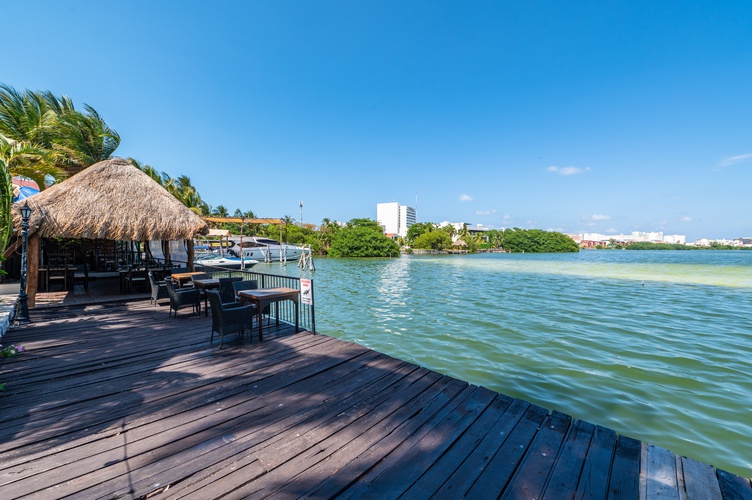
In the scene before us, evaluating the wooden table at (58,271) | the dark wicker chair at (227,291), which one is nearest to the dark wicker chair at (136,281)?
the wooden table at (58,271)

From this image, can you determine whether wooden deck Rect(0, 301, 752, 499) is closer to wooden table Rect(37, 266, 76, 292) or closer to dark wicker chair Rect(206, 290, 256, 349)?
dark wicker chair Rect(206, 290, 256, 349)

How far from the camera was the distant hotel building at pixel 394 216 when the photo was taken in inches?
6540

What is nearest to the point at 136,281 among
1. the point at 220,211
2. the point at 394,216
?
the point at 220,211

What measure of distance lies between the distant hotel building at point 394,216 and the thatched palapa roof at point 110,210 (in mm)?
153455

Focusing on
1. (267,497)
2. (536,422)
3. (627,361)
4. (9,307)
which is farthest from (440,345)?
(9,307)

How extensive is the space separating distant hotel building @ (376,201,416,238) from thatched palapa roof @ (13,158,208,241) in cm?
15346

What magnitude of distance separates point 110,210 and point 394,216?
159 meters

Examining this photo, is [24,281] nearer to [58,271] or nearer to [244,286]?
[244,286]

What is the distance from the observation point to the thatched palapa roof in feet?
26.5

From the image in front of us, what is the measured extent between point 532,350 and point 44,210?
13016mm

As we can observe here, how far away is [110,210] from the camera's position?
895cm

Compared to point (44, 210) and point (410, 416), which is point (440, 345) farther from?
point (44, 210)

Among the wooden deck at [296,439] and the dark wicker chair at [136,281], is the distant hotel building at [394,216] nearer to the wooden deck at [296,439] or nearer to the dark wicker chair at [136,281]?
the dark wicker chair at [136,281]

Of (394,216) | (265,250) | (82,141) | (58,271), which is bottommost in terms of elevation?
(58,271)
